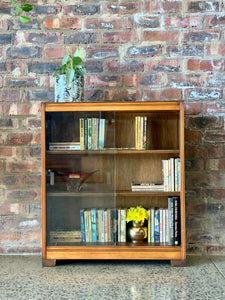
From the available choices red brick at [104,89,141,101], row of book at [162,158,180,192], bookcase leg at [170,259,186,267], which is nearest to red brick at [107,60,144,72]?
red brick at [104,89,141,101]

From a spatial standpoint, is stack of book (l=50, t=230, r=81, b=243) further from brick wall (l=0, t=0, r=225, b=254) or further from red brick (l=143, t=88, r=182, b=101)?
red brick (l=143, t=88, r=182, b=101)

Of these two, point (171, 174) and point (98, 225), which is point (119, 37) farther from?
point (98, 225)

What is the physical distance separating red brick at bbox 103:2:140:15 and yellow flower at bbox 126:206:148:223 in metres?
1.45

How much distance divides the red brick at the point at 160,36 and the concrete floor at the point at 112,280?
160 centimetres

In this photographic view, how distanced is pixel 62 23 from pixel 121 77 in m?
0.60

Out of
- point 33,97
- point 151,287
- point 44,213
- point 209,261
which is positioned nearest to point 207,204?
point 209,261

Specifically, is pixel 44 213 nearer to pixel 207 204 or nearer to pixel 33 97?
pixel 33 97

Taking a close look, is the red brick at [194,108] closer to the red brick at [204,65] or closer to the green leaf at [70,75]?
the red brick at [204,65]

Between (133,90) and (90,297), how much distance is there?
1.55m

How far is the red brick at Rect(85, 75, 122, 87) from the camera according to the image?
10.4 ft

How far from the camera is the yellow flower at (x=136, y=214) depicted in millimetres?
2881

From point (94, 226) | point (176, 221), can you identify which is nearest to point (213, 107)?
point (176, 221)

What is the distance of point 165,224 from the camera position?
9.35 ft

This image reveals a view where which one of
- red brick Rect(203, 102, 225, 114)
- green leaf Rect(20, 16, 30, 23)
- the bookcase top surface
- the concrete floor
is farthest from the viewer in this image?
red brick Rect(203, 102, 225, 114)
